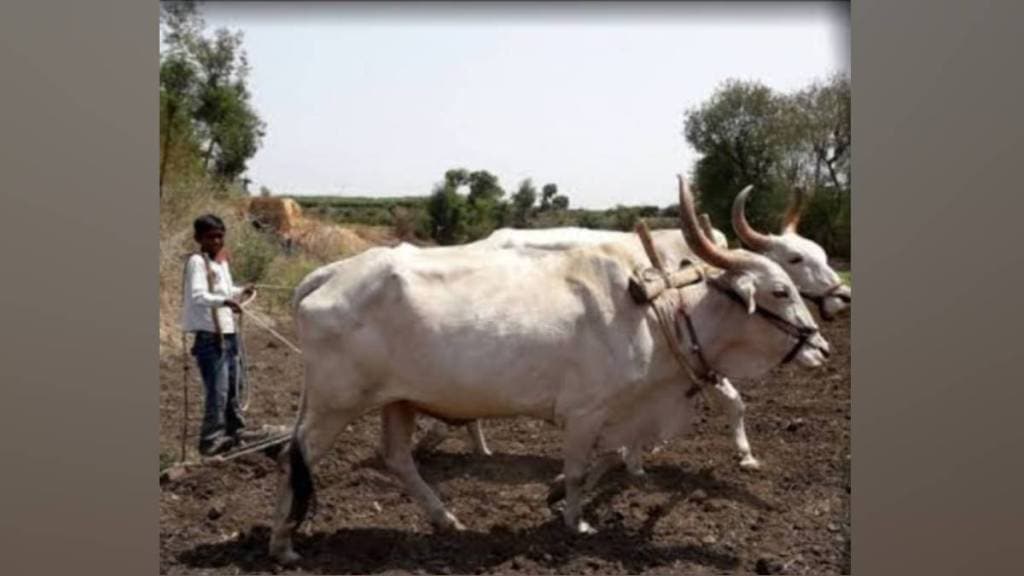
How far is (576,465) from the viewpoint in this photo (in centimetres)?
604

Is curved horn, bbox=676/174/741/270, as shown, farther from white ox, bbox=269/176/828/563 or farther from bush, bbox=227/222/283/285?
bush, bbox=227/222/283/285

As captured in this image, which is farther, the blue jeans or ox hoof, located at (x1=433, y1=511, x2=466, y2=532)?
the blue jeans

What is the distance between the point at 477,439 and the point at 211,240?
80.8 inches

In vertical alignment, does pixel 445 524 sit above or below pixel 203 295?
below

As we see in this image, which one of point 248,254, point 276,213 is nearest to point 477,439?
point 248,254

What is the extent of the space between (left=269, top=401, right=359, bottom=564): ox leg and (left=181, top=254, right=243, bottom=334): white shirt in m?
1.20

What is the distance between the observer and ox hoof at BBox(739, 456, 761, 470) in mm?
7219

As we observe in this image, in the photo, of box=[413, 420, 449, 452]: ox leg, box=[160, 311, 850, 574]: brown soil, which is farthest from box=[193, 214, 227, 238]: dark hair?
box=[413, 420, 449, 452]: ox leg

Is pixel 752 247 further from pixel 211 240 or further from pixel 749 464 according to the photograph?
pixel 211 240

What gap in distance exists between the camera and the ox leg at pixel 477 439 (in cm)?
760

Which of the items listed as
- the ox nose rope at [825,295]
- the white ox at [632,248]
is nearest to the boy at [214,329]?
the white ox at [632,248]
